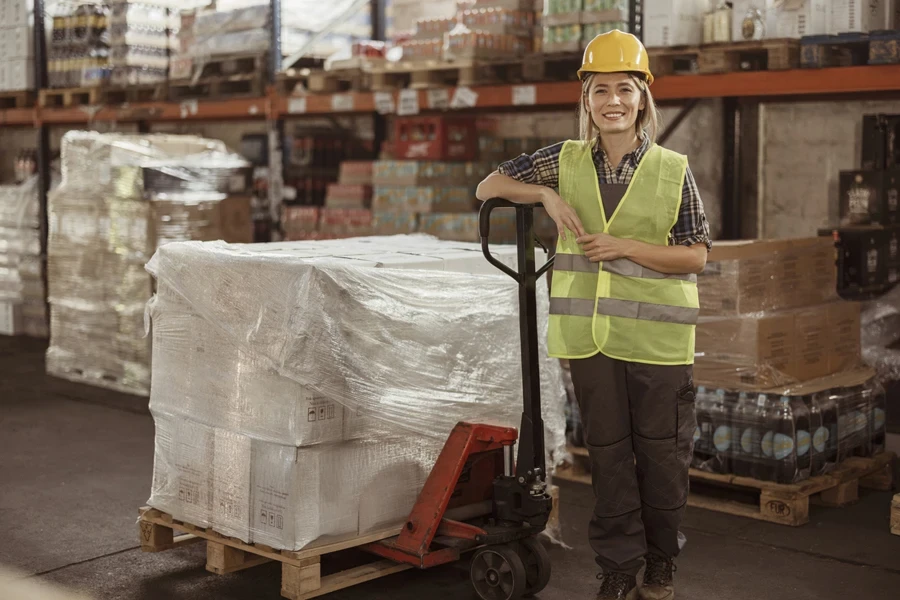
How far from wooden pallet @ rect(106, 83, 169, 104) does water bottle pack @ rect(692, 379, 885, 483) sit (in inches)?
248

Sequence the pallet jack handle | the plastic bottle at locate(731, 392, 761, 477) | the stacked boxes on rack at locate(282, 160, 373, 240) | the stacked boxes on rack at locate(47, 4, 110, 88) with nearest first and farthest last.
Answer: the pallet jack handle, the plastic bottle at locate(731, 392, 761, 477), the stacked boxes on rack at locate(282, 160, 373, 240), the stacked boxes on rack at locate(47, 4, 110, 88)

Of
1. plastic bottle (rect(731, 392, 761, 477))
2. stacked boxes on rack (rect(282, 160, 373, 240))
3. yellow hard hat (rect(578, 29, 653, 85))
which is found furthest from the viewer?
stacked boxes on rack (rect(282, 160, 373, 240))

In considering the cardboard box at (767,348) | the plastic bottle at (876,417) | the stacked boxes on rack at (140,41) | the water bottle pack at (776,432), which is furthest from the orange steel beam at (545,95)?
the water bottle pack at (776,432)

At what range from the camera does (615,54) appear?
3.33 meters

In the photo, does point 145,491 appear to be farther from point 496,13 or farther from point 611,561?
point 496,13

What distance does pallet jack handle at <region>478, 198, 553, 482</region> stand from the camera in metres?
3.55

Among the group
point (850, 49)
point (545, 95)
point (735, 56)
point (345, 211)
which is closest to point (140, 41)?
point (345, 211)

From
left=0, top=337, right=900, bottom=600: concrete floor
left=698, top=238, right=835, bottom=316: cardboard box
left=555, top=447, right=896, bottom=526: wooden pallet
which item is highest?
left=698, top=238, right=835, bottom=316: cardboard box

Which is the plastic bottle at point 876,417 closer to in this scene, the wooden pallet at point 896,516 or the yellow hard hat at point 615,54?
the wooden pallet at point 896,516

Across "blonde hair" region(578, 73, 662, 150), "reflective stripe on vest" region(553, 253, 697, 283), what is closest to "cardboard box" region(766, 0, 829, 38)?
"blonde hair" region(578, 73, 662, 150)

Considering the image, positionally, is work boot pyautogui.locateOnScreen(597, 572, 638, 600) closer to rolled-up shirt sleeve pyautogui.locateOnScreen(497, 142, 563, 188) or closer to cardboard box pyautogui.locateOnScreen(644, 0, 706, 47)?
rolled-up shirt sleeve pyautogui.locateOnScreen(497, 142, 563, 188)

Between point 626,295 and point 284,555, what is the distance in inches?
56.0

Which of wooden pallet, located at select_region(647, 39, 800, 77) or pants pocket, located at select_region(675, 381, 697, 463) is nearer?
pants pocket, located at select_region(675, 381, 697, 463)

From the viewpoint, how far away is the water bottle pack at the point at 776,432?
479cm
